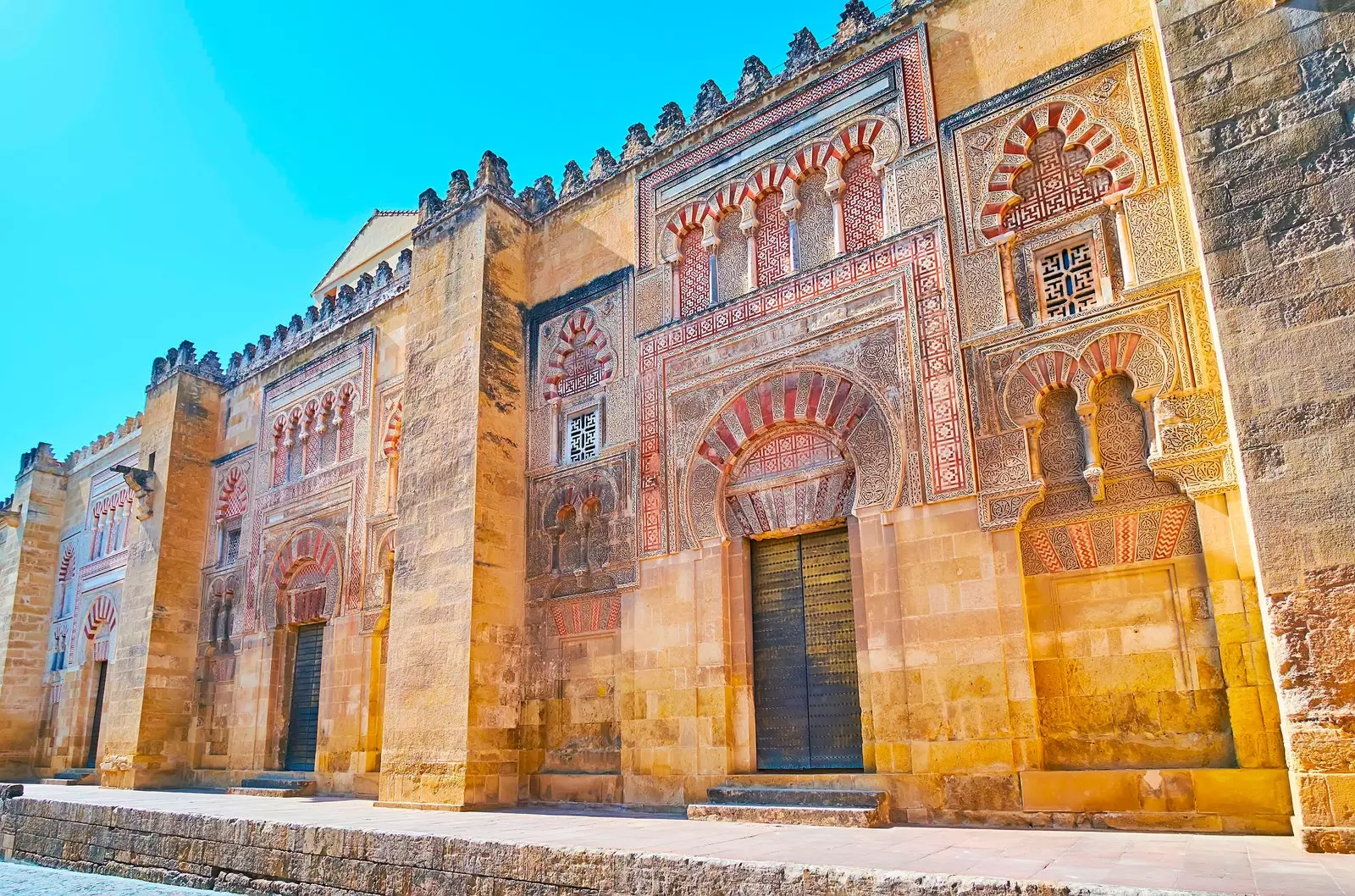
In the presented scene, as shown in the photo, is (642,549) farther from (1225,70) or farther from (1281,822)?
(1225,70)

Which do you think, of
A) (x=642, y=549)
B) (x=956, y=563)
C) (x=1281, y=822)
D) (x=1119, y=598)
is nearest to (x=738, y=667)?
(x=642, y=549)

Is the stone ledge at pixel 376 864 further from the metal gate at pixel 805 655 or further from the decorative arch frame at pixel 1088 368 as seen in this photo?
the decorative arch frame at pixel 1088 368

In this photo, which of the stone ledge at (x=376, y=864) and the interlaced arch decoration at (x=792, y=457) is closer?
the stone ledge at (x=376, y=864)

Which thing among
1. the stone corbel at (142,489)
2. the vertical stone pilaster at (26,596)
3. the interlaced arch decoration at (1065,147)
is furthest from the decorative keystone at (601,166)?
the vertical stone pilaster at (26,596)

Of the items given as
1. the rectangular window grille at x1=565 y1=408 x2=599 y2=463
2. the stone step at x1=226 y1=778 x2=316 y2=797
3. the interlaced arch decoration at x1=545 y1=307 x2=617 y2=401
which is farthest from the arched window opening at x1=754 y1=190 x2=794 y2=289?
the stone step at x1=226 y1=778 x2=316 y2=797

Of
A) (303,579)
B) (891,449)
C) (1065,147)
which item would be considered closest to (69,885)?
(303,579)

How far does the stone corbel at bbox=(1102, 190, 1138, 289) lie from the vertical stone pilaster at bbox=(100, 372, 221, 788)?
11608 millimetres

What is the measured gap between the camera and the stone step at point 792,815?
5.69 m

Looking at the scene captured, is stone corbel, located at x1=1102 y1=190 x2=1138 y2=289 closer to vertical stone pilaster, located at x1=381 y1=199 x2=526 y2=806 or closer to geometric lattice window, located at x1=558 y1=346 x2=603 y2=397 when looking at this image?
geometric lattice window, located at x1=558 y1=346 x2=603 y2=397

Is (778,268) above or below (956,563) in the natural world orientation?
above

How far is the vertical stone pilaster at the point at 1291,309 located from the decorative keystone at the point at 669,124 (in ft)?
14.3

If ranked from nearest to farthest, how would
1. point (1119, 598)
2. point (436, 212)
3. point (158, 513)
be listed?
point (1119, 598) → point (436, 212) → point (158, 513)

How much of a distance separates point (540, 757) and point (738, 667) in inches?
83.5

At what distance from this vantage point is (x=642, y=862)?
172 inches
